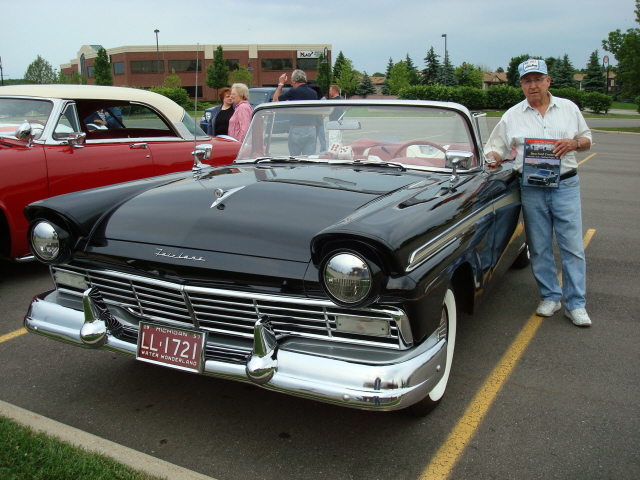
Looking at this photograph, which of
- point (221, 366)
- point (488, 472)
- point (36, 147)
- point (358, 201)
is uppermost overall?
point (36, 147)

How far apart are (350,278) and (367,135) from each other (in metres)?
1.96

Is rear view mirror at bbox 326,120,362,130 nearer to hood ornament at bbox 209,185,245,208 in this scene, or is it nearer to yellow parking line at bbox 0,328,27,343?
hood ornament at bbox 209,185,245,208

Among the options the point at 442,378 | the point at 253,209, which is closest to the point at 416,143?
the point at 253,209

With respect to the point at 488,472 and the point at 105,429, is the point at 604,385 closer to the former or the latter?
the point at 488,472

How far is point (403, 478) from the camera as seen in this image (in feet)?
8.17

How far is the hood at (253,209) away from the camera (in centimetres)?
264

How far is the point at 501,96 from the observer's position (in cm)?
4306

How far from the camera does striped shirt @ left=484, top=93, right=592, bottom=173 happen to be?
404 cm

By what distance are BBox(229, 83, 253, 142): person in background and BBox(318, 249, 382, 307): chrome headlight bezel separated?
541 cm

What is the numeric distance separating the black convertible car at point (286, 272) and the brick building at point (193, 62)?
202ft

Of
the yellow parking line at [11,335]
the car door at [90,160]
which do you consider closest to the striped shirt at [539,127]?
the car door at [90,160]

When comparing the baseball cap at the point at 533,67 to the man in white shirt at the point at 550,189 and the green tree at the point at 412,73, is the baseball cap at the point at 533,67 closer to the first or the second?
the man in white shirt at the point at 550,189

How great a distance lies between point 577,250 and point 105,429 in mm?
3214

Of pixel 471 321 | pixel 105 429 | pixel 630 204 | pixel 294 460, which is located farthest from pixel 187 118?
pixel 630 204
